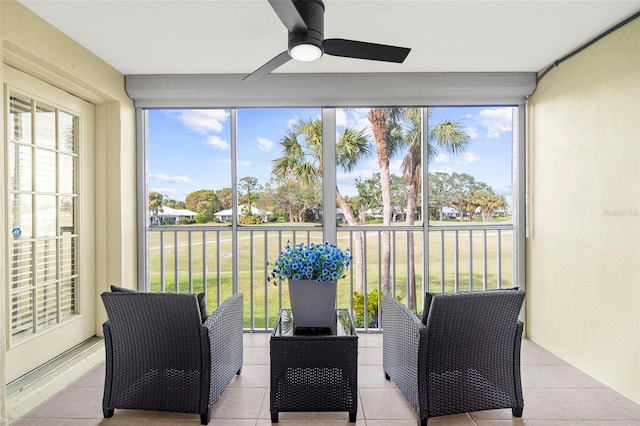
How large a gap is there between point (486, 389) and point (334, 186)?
2074 millimetres

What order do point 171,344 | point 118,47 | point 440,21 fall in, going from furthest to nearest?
1. point 118,47
2. point 440,21
3. point 171,344

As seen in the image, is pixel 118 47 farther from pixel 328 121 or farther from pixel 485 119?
pixel 485 119

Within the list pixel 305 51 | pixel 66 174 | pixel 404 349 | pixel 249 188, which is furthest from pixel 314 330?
pixel 66 174

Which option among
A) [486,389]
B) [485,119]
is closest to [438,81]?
[485,119]

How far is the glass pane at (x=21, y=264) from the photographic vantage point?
2.43 metres

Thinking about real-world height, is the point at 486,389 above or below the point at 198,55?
below

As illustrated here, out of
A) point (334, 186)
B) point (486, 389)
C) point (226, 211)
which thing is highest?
point (334, 186)

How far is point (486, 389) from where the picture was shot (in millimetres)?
2100

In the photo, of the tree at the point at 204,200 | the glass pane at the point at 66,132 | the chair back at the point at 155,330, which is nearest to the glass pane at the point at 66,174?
the glass pane at the point at 66,132

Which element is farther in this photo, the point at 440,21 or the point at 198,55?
the point at 198,55

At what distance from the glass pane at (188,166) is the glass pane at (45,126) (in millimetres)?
935

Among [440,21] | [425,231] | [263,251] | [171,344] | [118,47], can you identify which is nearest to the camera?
[171,344]

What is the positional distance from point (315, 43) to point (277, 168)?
1821mm

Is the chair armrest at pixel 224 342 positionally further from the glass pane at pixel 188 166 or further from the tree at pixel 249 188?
the glass pane at pixel 188 166
